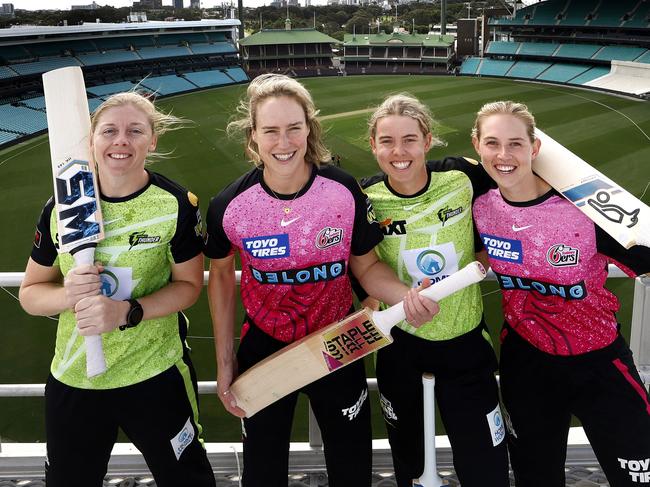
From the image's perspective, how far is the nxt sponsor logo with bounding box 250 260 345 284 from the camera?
2.48m

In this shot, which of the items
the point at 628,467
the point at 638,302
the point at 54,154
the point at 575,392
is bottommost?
the point at 628,467

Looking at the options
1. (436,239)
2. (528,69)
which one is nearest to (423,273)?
(436,239)

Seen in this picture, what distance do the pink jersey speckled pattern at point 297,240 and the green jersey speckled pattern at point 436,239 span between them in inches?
5.7

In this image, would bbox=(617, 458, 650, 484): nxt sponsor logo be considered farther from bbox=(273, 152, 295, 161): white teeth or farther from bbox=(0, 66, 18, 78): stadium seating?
bbox=(0, 66, 18, 78): stadium seating

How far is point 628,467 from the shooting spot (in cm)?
221

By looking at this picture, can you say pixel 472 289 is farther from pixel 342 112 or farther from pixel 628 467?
pixel 342 112

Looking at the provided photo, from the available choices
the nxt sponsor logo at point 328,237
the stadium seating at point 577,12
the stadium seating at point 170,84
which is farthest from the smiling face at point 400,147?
the stadium seating at point 577,12

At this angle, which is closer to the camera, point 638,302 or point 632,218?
point 632,218

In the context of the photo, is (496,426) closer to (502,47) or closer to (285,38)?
(502,47)

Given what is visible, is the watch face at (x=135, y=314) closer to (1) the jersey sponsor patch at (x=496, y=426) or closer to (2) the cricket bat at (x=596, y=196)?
(1) the jersey sponsor patch at (x=496, y=426)

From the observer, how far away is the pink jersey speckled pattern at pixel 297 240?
2.46m

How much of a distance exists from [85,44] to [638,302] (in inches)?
1647

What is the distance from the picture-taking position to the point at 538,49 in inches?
1607

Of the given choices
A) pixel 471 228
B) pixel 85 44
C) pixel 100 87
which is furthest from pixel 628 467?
pixel 85 44
